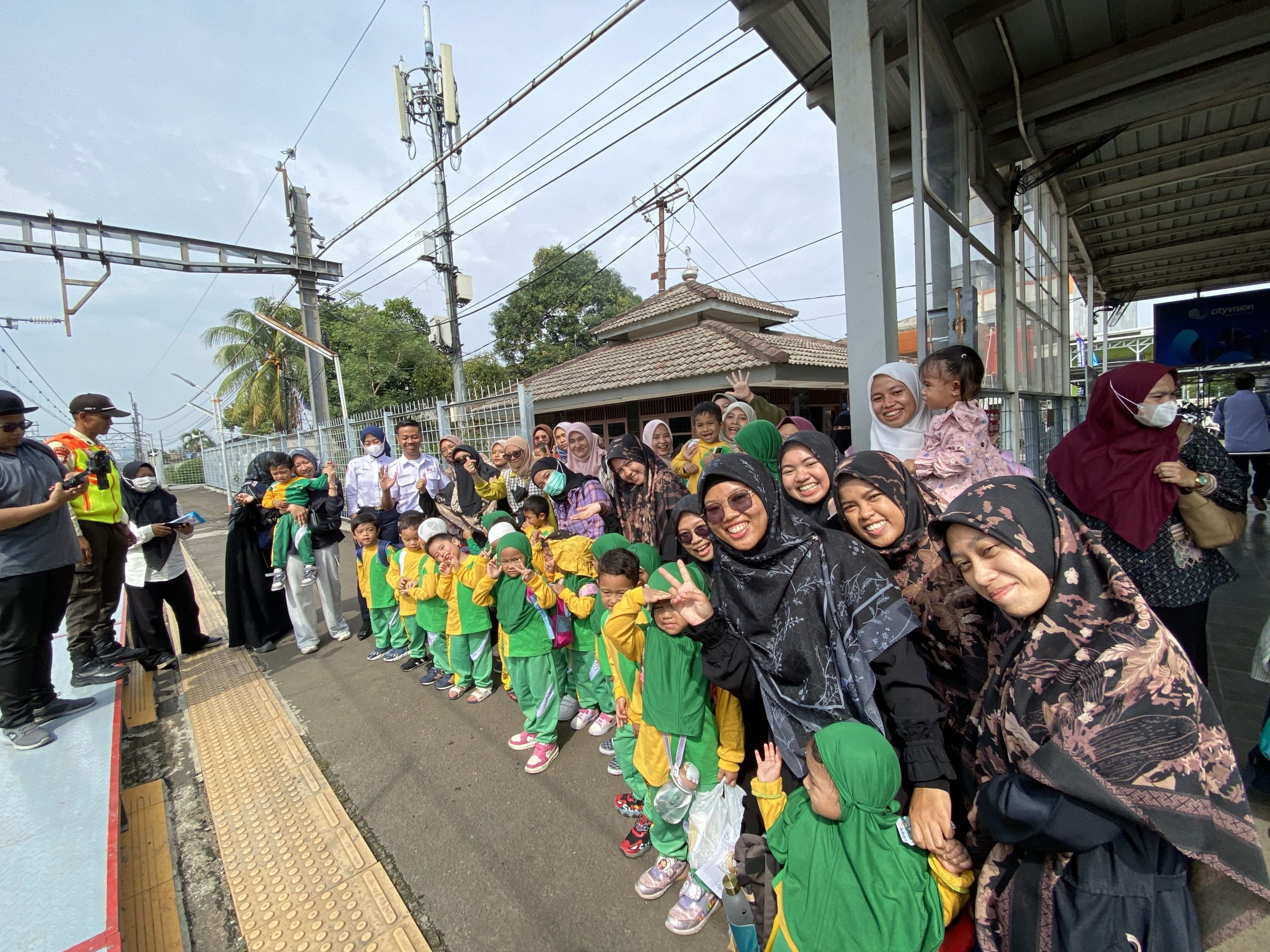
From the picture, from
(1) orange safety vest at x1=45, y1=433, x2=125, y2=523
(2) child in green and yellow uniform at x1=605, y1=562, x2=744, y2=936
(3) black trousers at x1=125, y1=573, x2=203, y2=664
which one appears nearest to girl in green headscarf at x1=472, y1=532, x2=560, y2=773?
(2) child in green and yellow uniform at x1=605, y1=562, x2=744, y2=936

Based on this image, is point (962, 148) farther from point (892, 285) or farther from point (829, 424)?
point (829, 424)

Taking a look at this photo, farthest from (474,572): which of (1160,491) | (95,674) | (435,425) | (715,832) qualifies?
(435,425)

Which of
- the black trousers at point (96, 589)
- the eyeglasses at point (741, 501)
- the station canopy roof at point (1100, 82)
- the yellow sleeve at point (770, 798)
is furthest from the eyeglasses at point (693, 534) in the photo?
the black trousers at point (96, 589)

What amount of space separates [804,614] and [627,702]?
3.44 feet

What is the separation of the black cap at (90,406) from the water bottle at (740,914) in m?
4.79

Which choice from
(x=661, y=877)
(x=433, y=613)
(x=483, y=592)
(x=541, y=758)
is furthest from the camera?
(x=433, y=613)

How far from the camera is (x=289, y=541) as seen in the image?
4668 millimetres

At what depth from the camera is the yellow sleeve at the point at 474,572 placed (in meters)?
3.25

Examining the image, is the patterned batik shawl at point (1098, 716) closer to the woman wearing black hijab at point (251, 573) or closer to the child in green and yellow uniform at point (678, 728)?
the child in green and yellow uniform at point (678, 728)

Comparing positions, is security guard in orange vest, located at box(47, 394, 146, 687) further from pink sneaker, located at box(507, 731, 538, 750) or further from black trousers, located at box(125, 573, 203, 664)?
pink sneaker, located at box(507, 731, 538, 750)

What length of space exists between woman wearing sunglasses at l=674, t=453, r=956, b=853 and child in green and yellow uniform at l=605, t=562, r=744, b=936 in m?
0.17

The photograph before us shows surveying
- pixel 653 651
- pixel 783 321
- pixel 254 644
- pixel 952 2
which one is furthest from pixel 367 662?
pixel 783 321

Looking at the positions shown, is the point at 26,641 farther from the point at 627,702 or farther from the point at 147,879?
the point at 627,702

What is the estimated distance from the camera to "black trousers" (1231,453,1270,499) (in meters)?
6.46
